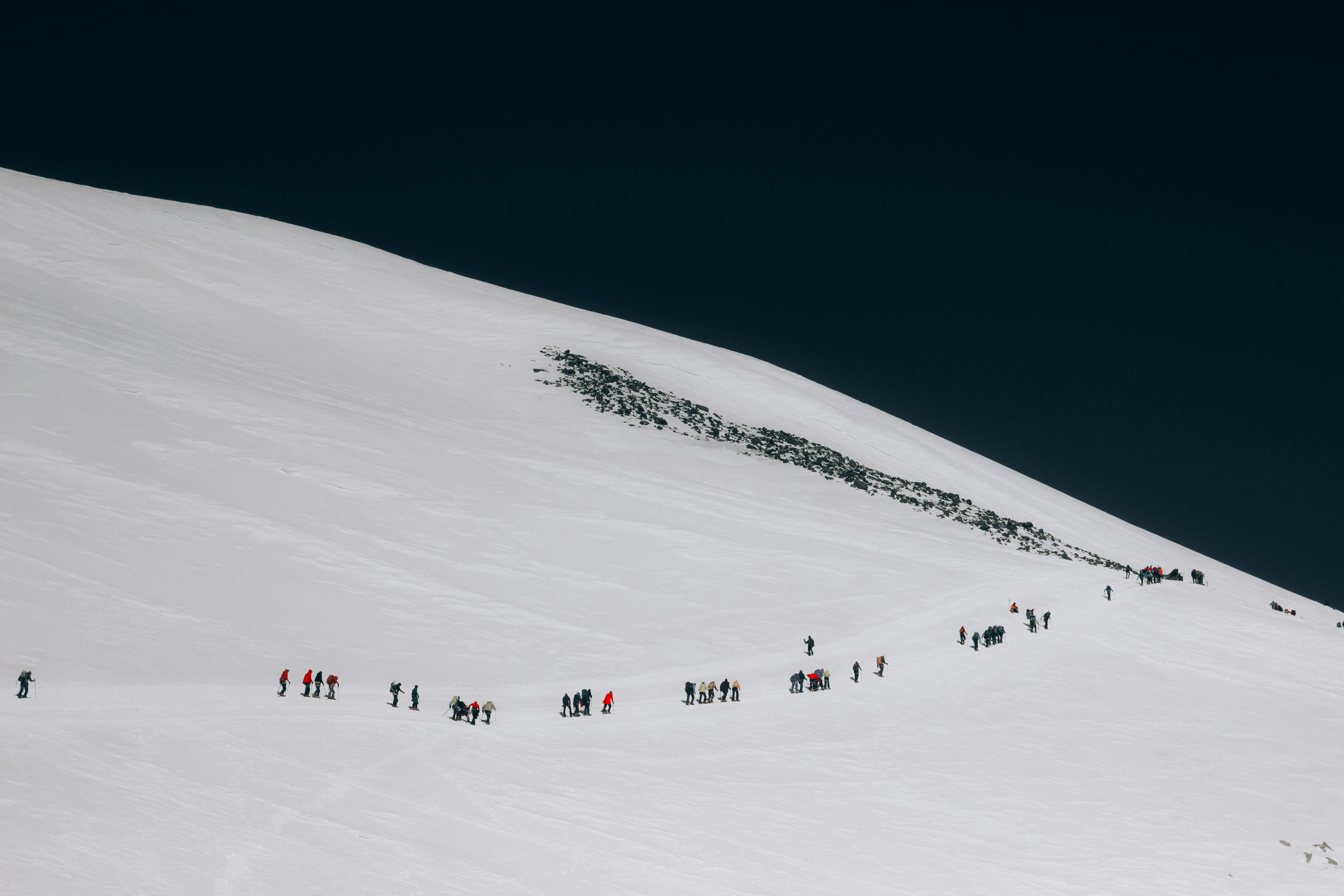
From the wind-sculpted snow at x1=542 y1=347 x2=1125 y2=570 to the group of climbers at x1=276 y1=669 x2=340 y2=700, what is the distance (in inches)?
1092

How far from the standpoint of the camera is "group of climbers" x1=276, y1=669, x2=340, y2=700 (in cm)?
1988

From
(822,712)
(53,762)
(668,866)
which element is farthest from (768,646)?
(53,762)

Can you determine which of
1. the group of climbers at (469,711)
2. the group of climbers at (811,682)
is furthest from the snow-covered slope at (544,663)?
the group of climbers at (811,682)

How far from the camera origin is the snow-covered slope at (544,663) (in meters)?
15.3

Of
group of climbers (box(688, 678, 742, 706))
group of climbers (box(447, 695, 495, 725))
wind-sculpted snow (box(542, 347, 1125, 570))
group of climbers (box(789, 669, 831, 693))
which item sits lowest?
group of climbers (box(447, 695, 495, 725))

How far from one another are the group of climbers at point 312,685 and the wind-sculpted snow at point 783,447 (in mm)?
27746

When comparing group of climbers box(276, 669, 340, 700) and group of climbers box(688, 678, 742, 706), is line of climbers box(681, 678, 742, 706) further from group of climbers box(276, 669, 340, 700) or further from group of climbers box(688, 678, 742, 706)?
group of climbers box(276, 669, 340, 700)

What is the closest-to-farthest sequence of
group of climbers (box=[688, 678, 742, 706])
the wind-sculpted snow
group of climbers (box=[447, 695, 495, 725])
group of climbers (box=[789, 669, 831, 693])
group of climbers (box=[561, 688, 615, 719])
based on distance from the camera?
group of climbers (box=[447, 695, 495, 725]) → group of climbers (box=[561, 688, 615, 719]) → group of climbers (box=[688, 678, 742, 706]) → group of climbers (box=[789, 669, 831, 693]) → the wind-sculpted snow

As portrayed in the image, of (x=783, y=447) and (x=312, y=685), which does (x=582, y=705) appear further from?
(x=783, y=447)

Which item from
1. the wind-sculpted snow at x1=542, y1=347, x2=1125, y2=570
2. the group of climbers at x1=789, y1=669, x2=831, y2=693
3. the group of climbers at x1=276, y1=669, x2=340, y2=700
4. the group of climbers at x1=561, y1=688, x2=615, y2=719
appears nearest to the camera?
the group of climbers at x1=276, y1=669, x2=340, y2=700

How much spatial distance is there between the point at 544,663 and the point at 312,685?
559cm

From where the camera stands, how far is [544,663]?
24125 mm

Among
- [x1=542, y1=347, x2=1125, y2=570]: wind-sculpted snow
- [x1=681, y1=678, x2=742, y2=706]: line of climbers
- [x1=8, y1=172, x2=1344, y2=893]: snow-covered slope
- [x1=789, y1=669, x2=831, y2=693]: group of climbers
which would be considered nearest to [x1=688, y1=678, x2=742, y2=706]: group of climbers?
[x1=681, y1=678, x2=742, y2=706]: line of climbers

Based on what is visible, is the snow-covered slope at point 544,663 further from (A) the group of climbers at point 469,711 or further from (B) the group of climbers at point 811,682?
(B) the group of climbers at point 811,682
